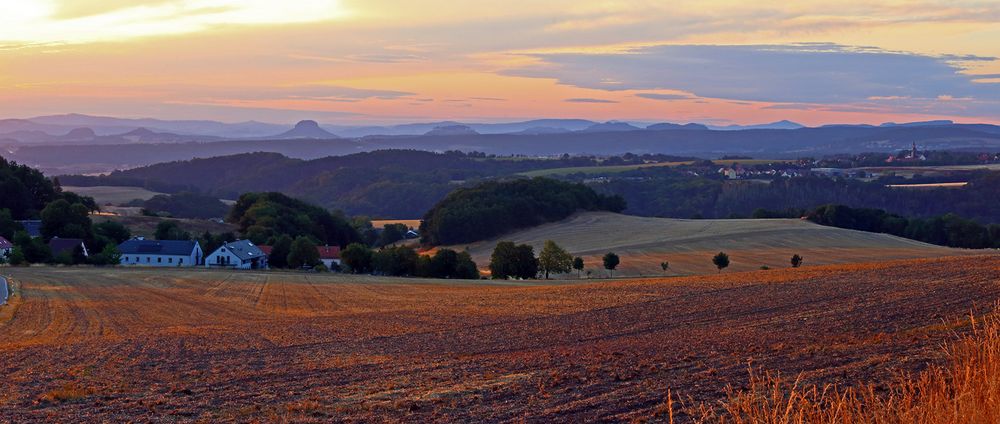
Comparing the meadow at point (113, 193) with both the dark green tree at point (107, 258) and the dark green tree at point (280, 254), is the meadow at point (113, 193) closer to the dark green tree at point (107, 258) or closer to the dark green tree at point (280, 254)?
the dark green tree at point (280, 254)

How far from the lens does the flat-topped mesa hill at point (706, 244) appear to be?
60913 mm

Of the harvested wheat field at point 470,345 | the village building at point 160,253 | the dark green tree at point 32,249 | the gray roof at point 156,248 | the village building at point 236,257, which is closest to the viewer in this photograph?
the harvested wheat field at point 470,345

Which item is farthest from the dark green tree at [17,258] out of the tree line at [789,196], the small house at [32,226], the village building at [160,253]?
the tree line at [789,196]

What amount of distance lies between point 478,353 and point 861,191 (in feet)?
350

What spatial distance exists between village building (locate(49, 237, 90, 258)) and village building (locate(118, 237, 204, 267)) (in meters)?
4.10

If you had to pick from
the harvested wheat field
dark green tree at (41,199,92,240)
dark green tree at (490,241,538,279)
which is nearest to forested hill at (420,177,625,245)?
dark green tree at (490,241,538,279)

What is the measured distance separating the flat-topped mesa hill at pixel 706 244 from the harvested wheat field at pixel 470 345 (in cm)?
2215

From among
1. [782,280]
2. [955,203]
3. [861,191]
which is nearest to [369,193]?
[861,191]

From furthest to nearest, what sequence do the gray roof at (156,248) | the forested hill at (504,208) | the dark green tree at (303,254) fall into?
the forested hill at (504,208), the gray roof at (156,248), the dark green tree at (303,254)

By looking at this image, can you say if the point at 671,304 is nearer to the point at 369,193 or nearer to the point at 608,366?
the point at 608,366

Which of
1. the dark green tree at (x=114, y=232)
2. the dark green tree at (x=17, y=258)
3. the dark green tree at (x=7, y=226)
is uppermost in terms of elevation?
the dark green tree at (x=7, y=226)

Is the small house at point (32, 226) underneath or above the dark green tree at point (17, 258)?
above

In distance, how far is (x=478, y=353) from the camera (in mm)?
19328

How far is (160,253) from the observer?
70.6 meters
